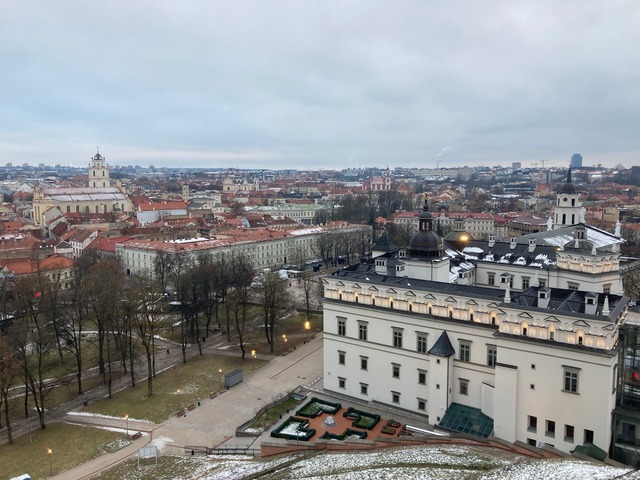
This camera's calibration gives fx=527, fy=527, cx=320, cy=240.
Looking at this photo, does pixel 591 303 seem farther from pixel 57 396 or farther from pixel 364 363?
pixel 57 396

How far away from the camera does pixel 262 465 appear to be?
106 ft

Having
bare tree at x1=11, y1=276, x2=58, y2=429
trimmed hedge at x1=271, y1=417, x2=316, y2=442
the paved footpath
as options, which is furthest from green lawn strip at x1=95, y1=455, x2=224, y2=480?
bare tree at x1=11, y1=276, x2=58, y2=429

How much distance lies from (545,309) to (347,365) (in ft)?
56.5

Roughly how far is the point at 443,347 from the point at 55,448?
28657 mm

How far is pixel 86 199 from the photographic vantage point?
16575cm

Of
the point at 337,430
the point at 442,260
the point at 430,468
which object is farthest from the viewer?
the point at 442,260

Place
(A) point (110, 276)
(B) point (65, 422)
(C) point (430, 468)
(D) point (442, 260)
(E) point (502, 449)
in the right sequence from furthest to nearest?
(A) point (110, 276) < (D) point (442, 260) < (B) point (65, 422) < (E) point (502, 449) < (C) point (430, 468)

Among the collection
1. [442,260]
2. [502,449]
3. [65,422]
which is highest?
[442,260]

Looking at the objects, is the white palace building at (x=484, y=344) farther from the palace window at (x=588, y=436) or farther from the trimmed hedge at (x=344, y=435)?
the trimmed hedge at (x=344, y=435)

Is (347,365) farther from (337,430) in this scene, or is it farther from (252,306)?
(252,306)

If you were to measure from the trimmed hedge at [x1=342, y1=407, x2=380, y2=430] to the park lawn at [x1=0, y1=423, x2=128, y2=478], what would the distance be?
16517 mm

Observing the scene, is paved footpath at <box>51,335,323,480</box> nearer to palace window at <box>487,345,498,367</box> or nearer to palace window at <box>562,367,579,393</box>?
palace window at <box>487,345,498,367</box>

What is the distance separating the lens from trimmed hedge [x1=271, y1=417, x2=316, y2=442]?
120 feet

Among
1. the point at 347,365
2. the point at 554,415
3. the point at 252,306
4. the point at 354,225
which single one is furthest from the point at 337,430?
the point at 354,225
